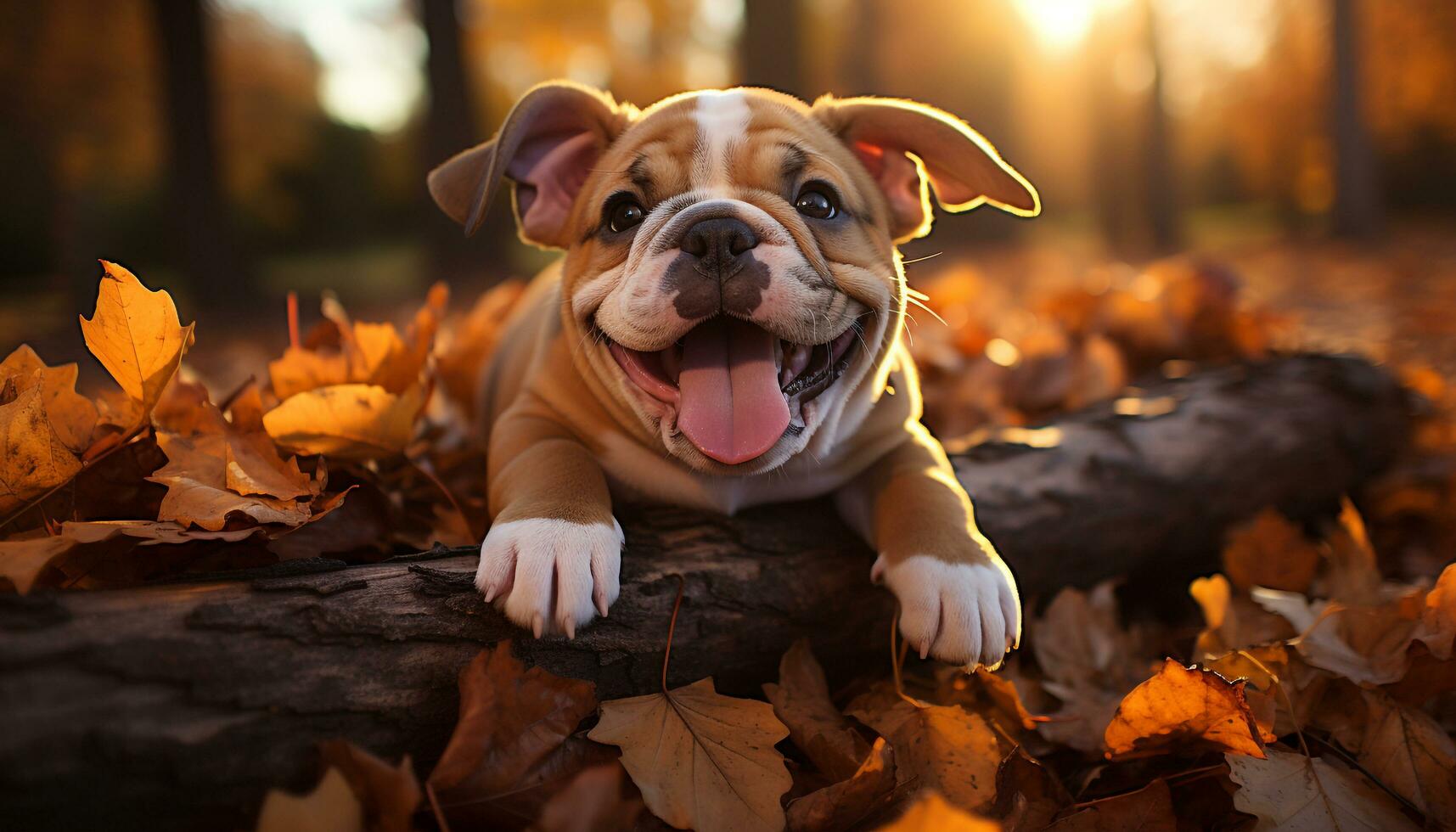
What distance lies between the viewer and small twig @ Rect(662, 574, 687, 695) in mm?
1773

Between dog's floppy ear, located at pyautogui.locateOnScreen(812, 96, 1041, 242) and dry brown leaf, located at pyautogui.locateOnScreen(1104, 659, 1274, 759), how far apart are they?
1.20 metres

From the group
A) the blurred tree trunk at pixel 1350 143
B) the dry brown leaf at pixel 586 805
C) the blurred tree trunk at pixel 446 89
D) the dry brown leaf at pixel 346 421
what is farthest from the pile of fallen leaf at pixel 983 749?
the blurred tree trunk at pixel 1350 143

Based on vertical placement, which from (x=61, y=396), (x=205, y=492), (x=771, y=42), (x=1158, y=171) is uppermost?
(x=771, y=42)

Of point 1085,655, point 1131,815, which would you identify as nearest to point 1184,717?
point 1131,815

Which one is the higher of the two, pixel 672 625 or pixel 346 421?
pixel 346 421

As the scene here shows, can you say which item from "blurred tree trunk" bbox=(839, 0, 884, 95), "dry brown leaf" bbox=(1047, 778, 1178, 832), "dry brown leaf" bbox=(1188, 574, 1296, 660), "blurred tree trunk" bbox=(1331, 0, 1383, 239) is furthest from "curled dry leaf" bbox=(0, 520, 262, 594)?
"blurred tree trunk" bbox=(839, 0, 884, 95)

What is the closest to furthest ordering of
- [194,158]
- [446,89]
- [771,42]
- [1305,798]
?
[1305,798] → [771,42] → [194,158] → [446,89]

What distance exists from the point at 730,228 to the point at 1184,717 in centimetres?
130

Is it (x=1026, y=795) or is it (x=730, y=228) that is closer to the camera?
(x=1026, y=795)

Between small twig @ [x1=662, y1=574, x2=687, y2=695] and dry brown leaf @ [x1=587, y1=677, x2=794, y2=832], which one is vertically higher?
small twig @ [x1=662, y1=574, x2=687, y2=695]

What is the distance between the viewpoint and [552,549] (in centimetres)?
175

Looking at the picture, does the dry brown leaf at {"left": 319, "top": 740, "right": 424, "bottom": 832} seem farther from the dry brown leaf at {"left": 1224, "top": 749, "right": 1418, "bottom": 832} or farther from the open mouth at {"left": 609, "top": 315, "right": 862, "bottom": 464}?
the dry brown leaf at {"left": 1224, "top": 749, "right": 1418, "bottom": 832}

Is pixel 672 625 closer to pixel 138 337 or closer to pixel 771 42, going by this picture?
pixel 138 337

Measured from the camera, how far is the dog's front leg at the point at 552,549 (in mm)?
1688
